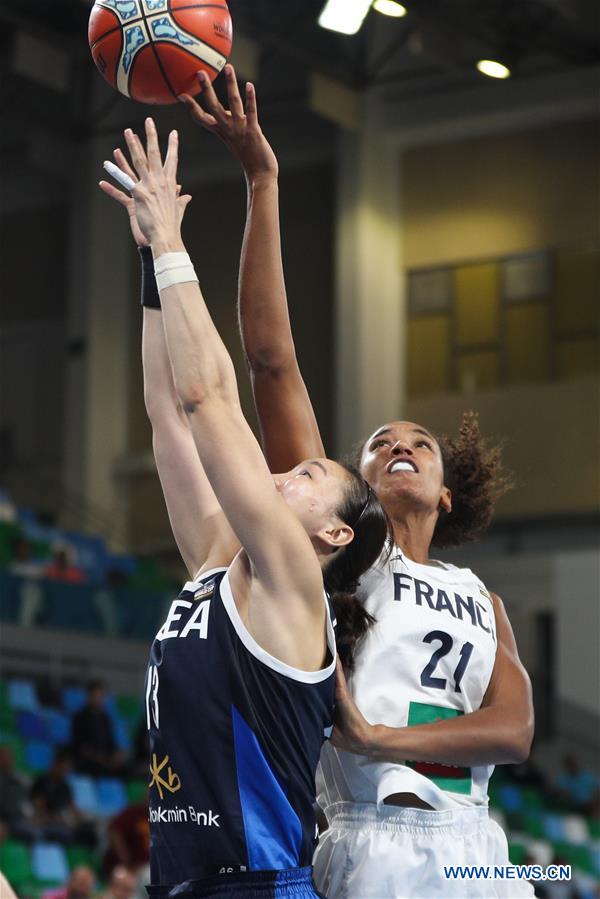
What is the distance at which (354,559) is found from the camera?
3.13 m

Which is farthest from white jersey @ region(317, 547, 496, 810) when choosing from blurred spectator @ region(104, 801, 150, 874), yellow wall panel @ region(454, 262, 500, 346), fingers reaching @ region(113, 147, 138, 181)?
yellow wall panel @ region(454, 262, 500, 346)

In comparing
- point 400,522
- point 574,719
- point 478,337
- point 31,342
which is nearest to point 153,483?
point 31,342

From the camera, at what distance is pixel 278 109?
698 inches

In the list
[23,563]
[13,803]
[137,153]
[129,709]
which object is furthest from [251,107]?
[23,563]

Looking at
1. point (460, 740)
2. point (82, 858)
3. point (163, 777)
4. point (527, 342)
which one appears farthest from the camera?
point (527, 342)

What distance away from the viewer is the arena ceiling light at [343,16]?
7.78 meters

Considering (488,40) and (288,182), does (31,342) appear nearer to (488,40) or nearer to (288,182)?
(288,182)

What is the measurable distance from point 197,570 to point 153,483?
15.4 metres

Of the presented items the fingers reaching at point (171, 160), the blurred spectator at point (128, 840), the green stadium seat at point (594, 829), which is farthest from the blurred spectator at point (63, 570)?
the fingers reaching at point (171, 160)

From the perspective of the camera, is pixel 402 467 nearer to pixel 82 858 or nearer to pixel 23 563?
pixel 82 858

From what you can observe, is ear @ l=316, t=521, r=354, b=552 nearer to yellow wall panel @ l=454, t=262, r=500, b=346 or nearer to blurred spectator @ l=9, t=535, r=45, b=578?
blurred spectator @ l=9, t=535, r=45, b=578

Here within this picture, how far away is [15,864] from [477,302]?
34.1ft

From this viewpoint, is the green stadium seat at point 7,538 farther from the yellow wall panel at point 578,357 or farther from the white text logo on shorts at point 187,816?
the white text logo on shorts at point 187,816

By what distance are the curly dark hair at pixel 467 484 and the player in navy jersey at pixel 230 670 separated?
0.97m
